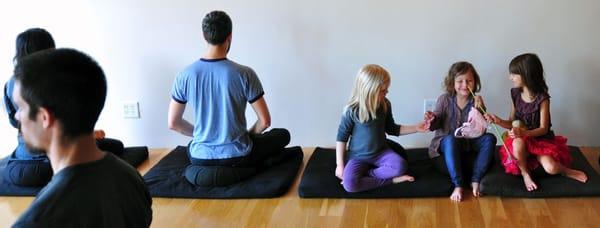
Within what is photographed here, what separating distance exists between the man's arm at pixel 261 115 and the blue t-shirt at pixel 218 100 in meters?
0.04

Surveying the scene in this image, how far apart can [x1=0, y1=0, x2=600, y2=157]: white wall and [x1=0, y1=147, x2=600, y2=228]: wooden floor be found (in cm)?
87

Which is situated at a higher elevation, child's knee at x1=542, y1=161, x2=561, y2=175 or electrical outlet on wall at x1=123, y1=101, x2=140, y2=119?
child's knee at x1=542, y1=161, x2=561, y2=175

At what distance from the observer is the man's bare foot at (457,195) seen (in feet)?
9.62

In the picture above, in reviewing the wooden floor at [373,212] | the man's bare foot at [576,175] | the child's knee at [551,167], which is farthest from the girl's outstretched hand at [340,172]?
the man's bare foot at [576,175]

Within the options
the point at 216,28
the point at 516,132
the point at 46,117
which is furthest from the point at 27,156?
the point at 516,132

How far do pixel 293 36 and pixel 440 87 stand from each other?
0.92m

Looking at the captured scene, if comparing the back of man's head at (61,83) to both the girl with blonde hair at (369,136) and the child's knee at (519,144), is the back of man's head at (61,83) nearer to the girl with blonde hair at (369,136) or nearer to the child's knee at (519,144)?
the girl with blonde hair at (369,136)

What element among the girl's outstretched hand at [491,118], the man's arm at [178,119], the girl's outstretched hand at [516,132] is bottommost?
the man's arm at [178,119]

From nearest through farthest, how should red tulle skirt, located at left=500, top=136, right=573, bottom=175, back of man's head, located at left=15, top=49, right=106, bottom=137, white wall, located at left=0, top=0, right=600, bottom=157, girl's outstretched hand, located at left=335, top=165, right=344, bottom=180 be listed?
back of man's head, located at left=15, top=49, right=106, bottom=137 → red tulle skirt, located at left=500, top=136, right=573, bottom=175 → girl's outstretched hand, located at left=335, top=165, right=344, bottom=180 → white wall, located at left=0, top=0, right=600, bottom=157

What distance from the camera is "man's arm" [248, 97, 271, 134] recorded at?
3191 millimetres

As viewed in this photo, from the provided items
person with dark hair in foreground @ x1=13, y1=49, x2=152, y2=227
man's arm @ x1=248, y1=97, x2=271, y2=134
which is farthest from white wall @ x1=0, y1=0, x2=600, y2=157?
person with dark hair in foreground @ x1=13, y1=49, x2=152, y2=227

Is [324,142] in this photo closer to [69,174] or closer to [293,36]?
[293,36]

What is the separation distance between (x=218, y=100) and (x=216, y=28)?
0.37 meters

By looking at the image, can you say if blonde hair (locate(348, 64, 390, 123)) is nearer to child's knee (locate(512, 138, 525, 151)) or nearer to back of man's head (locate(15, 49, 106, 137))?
child's knee (locate(512, 138, 525, 151))
